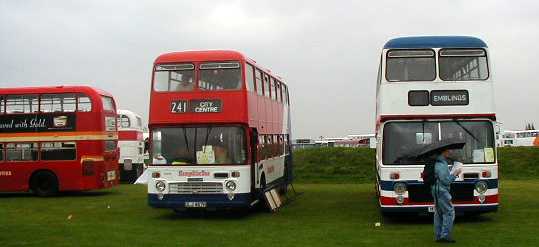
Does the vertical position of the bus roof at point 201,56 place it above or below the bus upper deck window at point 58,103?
above

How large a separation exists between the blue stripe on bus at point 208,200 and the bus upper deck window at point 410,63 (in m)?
4.71

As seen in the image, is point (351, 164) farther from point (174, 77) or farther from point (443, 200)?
point (443, 200)

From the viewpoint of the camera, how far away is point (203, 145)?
59.1 ft

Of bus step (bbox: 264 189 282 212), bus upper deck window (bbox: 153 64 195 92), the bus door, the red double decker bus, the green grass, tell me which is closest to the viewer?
bus upper deck window (bbox: 153 64 195 92)

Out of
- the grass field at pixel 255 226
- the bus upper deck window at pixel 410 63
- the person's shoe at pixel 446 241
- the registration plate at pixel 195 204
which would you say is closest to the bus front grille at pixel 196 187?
the registration plate at pixel 195 204

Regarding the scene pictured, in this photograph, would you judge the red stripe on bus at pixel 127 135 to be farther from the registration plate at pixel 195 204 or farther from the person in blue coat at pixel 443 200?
the person in blue coat at pixel 443 200

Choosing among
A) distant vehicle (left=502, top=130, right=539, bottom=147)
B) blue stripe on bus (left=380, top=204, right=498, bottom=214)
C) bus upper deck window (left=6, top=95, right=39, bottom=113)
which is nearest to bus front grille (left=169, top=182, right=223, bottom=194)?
blue stripe on bus (left=380, top=204, right=498, bottom=214)

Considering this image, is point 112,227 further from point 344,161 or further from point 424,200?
point 344,161

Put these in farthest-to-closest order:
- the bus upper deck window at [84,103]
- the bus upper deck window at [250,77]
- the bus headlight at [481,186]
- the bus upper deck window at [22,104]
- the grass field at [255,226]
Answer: the bus upper deck window at [22,104] → the bus upper deck window at [84,103] → the bus upper deck window at [250,77] → the bus headlight at [481,186] → the grass field at [255,226]

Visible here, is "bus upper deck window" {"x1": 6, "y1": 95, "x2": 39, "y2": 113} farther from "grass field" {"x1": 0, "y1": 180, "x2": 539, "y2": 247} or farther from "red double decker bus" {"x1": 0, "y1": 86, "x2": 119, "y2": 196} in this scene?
"grass field" {"x1": 0, "y1": 180, "x2": 539, "y2": 247}

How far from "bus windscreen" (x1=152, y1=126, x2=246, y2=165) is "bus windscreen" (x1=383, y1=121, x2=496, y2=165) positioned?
3828mm

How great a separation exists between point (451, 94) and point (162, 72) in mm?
7074

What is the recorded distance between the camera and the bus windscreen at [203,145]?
708 inches

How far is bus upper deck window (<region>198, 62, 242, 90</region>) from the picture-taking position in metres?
18.2
